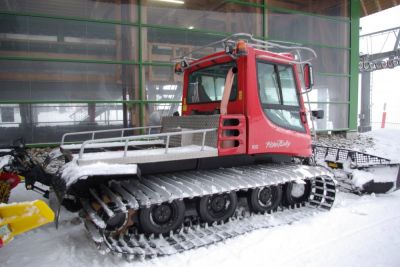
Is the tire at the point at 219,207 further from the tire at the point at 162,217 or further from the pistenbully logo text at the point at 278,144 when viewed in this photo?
the pistenbully logo text at the point at 278,144

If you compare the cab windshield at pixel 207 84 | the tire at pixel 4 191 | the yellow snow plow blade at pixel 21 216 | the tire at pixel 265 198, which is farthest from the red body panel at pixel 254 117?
the tire at pixel 4 191

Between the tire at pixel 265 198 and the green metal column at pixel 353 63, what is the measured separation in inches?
372

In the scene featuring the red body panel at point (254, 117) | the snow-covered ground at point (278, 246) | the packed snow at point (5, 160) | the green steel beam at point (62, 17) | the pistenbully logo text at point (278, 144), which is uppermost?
the green steel beam at point (62, 17)

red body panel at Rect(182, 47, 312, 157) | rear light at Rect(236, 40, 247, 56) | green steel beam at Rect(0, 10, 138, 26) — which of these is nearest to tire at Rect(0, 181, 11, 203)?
red body panel at Rect(182, 47, 312, 157)

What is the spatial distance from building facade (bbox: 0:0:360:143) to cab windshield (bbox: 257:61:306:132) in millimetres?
4966

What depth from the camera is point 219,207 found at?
13.8ft

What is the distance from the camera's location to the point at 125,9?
8828mm

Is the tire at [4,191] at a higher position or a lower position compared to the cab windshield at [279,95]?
lower

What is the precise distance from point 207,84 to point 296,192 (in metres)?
2.18

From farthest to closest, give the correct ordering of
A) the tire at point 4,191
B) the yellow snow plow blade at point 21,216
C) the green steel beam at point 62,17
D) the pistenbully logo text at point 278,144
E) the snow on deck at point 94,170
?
the green steel beam at point 62,17
the pistenbully logo text at point 278,144
the tire at point 4,191
the snow on deck at point 94,170
the yellow snow plow blade at point 21,216

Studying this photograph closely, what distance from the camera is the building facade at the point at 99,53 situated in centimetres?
763

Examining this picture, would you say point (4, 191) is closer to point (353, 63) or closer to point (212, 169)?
point (212, 169)

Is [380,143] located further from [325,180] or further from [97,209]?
[97,209]

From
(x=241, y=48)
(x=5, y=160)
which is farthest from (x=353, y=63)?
(x=5, y=160)
